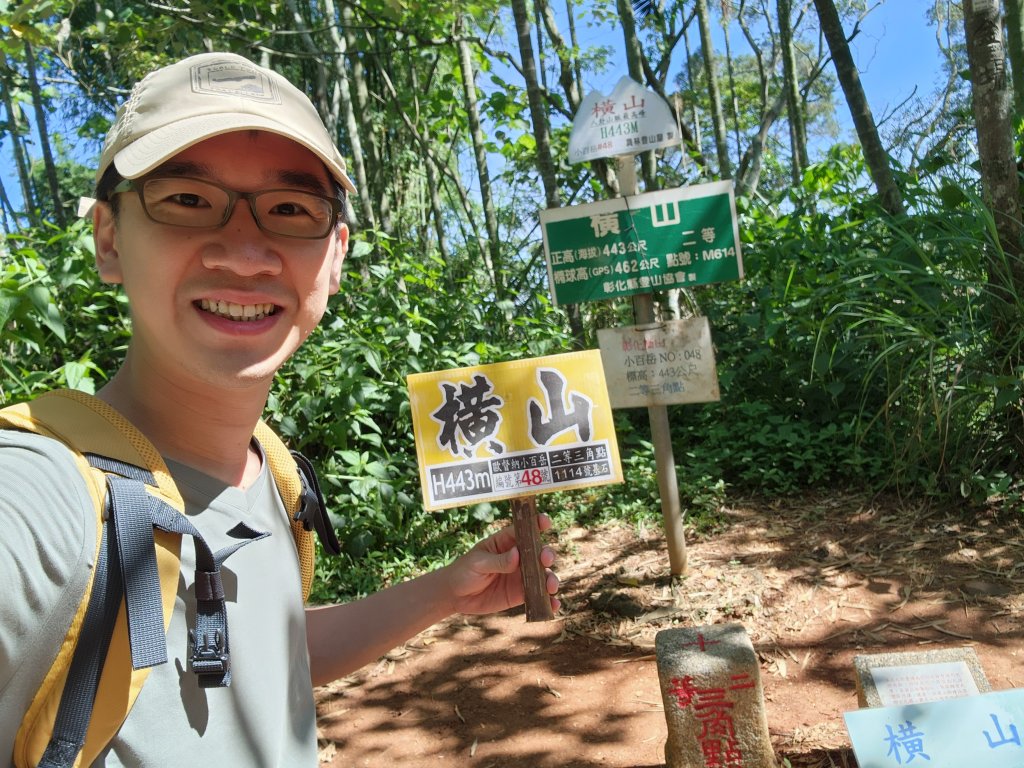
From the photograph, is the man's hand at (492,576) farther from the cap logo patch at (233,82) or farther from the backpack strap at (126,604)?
the cap logo patch at (233,82)

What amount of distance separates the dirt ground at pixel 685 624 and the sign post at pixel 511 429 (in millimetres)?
1357

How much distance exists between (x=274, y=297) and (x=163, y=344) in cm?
17

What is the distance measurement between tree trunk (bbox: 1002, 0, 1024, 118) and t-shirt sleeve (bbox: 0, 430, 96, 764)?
779cm

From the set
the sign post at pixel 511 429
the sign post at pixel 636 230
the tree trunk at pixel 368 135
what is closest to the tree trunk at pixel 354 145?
the tree trunk at pixel 368 135

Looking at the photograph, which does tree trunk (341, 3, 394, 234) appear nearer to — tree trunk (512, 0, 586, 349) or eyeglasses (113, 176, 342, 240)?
tree trunk (512, 0, 586, 349)

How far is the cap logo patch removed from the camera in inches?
42.1

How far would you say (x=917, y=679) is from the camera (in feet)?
6.69

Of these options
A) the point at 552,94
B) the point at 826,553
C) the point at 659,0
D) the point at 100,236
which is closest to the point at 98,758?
the point at 100,236

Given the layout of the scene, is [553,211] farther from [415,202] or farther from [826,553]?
[415,202]

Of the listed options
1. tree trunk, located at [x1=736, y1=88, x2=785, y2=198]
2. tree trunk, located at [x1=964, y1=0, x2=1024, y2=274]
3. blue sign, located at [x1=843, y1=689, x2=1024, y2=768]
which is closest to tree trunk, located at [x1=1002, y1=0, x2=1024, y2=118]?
tree trunk, located at [x1=736, y1=88, x2=785, y2=198]

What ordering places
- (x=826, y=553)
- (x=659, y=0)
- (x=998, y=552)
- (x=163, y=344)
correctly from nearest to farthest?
1. (x=163, y=344)
2. (x=998, y=552)
3. (x=826, y=553)
4. (x=659, y=0)

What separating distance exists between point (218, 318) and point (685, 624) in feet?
Result: 9.22

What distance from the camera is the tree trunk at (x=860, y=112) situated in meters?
4.95

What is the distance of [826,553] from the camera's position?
3736 millimetres
